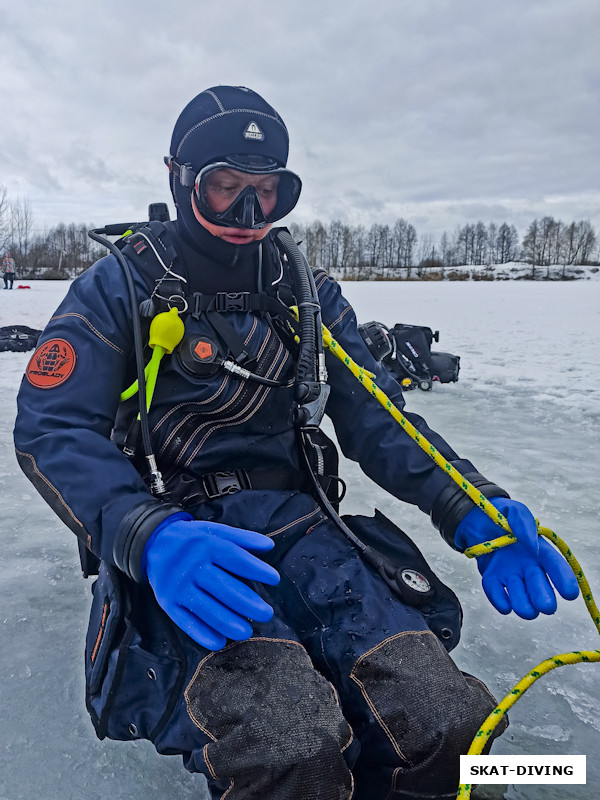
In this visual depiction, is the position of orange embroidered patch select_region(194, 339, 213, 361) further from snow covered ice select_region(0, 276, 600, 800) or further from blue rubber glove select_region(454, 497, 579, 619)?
snow covered ice select_region(0, 276, 600, 800)

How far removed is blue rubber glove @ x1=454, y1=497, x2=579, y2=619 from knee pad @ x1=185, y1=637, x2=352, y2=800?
1.75 feet

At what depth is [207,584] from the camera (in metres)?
1.21

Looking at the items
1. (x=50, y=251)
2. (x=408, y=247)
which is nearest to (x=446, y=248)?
(x=408, y=247)

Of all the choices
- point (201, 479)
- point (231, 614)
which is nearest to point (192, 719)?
point (231, 614)

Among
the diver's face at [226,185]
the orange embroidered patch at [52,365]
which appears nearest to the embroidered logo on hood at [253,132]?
the diver's face at [226,185]

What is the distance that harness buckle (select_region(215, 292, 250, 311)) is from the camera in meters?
1.69

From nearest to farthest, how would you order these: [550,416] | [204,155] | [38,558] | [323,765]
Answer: [323,765] < [204,155] < [38,558] < [550,416]

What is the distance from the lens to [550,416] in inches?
173

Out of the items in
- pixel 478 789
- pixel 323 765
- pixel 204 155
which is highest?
pixel 204 155

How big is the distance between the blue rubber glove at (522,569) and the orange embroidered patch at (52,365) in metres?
1.15

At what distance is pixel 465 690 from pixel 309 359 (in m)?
0.88

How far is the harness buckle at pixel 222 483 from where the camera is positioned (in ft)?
5.36

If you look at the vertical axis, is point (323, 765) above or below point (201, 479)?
below

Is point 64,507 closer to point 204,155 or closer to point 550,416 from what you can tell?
point 204,155
